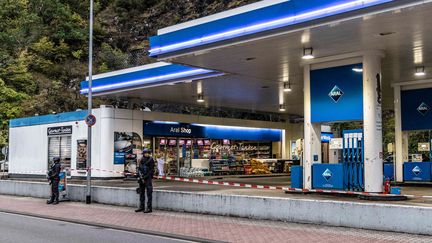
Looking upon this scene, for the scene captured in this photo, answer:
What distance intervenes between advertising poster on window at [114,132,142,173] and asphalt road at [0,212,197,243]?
39.9 feet

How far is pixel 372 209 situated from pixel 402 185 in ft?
33.2

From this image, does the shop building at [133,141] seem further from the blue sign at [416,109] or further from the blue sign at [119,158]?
the blue sign at [416,109]

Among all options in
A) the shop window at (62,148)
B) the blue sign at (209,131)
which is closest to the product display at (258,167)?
the blue sign at (209,131)

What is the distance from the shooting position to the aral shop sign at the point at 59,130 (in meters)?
27.2

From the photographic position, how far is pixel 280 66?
59.8ft

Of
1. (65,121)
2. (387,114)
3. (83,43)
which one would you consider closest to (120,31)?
(83,43)

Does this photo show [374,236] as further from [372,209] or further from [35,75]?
[35,75]

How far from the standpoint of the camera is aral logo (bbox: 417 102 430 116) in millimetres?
21458

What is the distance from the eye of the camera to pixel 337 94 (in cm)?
1545

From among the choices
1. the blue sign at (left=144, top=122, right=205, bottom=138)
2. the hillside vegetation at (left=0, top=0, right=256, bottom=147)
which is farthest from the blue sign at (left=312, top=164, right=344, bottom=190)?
the hillside vegetation at (left=0, top=0, right=256, bottom=147)

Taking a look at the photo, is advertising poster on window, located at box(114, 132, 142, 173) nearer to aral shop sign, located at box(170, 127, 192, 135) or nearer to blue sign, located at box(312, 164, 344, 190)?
aral shop sign, located at box(170, 127, 192, 135)

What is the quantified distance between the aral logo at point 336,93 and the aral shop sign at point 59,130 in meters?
16.2

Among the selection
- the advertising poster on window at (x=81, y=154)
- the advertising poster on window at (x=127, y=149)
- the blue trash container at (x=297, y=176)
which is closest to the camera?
the blue trash container at (x=297, y=176)

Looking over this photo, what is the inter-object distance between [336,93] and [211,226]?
5.87m
